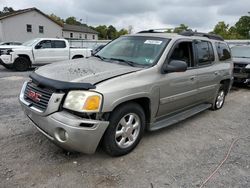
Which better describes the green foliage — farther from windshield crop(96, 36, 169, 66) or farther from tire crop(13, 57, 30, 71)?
windshield crop(96, 36, 169, 66)

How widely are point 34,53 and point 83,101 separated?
35.4 feet

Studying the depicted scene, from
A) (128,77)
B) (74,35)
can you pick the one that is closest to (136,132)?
(128,77)

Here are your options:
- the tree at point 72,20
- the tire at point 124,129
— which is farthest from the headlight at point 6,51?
the tree at point 72,20

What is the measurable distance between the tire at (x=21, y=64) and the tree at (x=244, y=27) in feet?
163

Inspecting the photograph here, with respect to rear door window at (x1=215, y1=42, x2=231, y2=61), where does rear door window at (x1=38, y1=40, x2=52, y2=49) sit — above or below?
below

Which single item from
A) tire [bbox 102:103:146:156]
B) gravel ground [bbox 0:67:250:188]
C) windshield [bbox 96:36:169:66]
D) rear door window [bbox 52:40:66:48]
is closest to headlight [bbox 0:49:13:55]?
rear door window [bbox 52:40:66:48]

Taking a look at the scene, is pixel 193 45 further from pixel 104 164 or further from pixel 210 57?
pixel 104 164

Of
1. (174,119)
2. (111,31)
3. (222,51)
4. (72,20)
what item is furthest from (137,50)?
(72,20)

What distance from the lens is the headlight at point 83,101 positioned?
2988 millimetres

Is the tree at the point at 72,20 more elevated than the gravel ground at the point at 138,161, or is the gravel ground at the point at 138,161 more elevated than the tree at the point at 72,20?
the tree at the point at 72,20

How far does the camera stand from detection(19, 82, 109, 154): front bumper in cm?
297

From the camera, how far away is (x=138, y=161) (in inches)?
138

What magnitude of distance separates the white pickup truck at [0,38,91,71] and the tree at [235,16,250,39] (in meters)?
47.3

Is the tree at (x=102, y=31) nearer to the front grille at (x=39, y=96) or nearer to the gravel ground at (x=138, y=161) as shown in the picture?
the gravel ground at (x=138, y=161)
